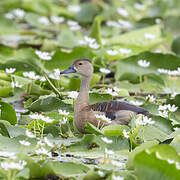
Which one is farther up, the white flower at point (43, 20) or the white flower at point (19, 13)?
the white flower at point (19, 13)

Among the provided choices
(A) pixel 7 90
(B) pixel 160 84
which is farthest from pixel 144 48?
(A) pixel 7 90

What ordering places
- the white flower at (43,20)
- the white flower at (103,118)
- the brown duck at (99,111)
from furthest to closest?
the white flower at (43,20), the brown duck at (99,111), the white flower at (103,118)

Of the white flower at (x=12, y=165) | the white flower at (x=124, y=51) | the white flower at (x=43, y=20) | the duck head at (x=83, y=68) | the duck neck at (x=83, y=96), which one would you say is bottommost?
the white flower at (x=12, y=165)

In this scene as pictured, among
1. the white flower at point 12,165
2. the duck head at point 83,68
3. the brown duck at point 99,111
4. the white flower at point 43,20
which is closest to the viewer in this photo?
the white flower at point 12,165

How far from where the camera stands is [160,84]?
6.98m

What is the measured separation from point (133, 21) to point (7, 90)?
5.41 metres

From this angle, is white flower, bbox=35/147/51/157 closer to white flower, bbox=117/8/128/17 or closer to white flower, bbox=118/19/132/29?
white flower, bbox=118/19/132/29

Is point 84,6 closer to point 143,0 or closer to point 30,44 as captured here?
point 143,0

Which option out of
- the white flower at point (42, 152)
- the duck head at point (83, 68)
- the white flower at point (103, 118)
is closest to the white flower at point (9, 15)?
the duck head at point (83, 68)

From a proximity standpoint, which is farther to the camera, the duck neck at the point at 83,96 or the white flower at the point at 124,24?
the white flower at the point at 124,24

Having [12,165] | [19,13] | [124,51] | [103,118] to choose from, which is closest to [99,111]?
[103,118]

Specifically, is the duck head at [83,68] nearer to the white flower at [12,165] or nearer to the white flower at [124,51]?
the white flower at [12,165]

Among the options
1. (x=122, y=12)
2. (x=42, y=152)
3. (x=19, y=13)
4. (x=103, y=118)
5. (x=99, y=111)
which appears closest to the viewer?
(x=42, y=152)

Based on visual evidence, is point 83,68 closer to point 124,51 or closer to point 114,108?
point 114,108
